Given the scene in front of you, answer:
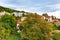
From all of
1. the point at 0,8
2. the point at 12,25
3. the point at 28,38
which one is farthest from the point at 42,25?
the point at 0,8

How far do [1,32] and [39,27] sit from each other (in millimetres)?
5112

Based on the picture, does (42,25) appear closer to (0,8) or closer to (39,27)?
(39,27)

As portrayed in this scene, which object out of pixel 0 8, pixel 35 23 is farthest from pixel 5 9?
pixel 35 23

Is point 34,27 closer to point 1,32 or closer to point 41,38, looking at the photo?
point 41,38

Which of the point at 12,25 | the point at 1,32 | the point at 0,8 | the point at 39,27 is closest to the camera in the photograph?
the point at 1,32

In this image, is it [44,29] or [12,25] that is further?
[12,25]

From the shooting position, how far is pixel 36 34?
33.8 metres

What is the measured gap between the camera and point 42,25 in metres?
36.1

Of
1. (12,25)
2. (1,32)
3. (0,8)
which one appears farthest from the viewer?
(0,8)

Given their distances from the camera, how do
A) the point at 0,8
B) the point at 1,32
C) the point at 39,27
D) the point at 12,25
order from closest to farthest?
the point at 1,32 → the point at 39,27 → the point at 12,25 → the point at 0,8

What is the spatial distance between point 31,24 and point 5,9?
57.7 m

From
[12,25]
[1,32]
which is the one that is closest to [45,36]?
[1,32]

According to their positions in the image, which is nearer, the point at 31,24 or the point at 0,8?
the point at 31,24

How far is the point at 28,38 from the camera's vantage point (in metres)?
34.0
